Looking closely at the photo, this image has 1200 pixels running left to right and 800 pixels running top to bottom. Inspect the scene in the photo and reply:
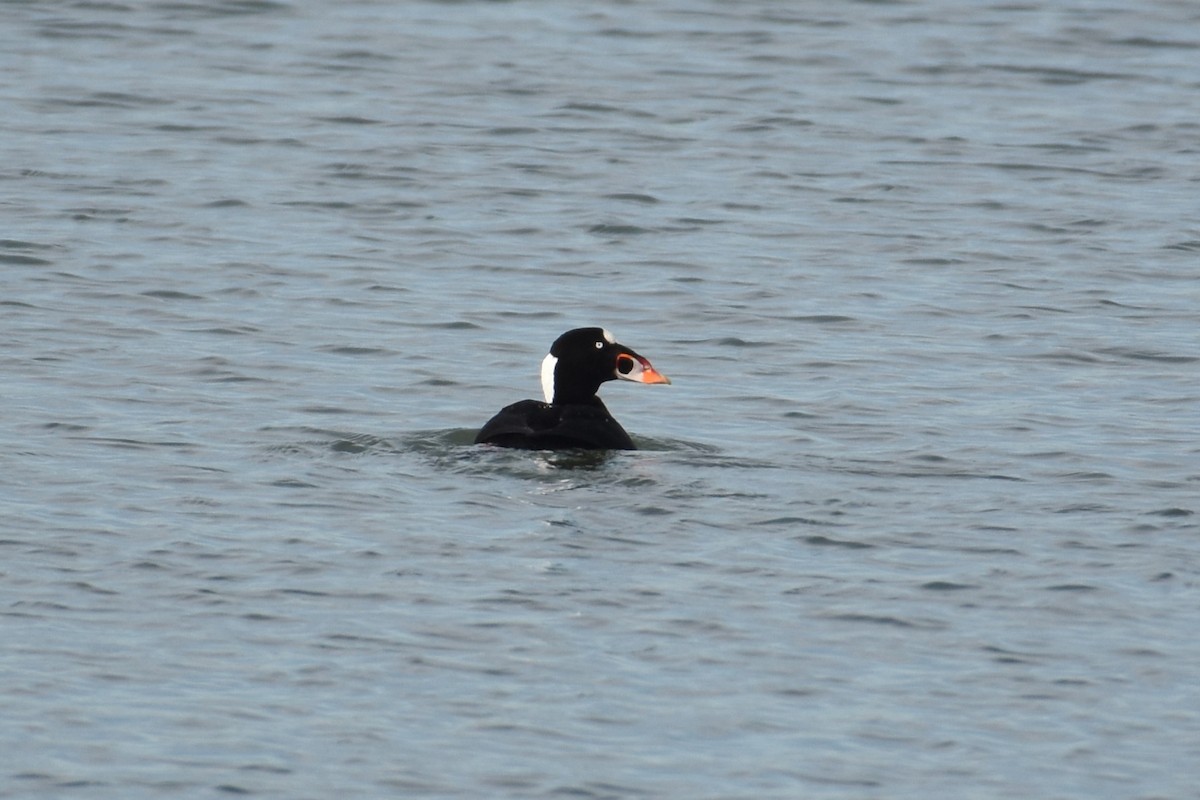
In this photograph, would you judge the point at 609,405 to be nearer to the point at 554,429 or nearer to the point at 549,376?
the point at 549,376

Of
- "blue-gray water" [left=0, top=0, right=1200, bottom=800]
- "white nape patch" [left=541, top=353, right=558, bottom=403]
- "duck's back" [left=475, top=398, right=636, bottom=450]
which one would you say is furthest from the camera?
"white nape patch" [left=541, top=353, right=558, bottom=403]

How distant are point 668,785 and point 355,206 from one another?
12.9 metres

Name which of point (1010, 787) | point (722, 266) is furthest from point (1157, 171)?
point (1010, 787)

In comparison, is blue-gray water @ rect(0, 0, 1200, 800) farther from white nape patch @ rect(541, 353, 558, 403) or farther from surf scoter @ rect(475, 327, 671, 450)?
white nape patch @ rect(541, 353, 558, 403)

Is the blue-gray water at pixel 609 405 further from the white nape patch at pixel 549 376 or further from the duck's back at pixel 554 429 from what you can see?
the white nape patch at pixel 549 376

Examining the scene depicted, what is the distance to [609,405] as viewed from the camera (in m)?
14.3

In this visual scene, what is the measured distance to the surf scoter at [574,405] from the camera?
11.8 meters

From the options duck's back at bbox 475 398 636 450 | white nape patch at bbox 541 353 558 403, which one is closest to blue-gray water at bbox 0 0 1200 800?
duck's back at bbox 475 398 636 450

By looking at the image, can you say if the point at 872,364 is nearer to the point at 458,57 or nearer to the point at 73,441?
the point at 73,441

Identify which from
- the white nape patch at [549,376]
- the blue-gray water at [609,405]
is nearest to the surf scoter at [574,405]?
the white nape patch at [549,376]

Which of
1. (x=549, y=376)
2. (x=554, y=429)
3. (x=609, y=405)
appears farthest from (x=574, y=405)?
(x=609, y=405)

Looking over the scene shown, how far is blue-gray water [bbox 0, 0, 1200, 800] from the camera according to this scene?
7961mm

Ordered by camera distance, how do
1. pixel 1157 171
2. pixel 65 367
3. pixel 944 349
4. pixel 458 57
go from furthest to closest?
pixel 458 57 → pixel 1157 171 → pixel 944 349 → pixel 65 367

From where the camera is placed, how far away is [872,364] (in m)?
14.9
